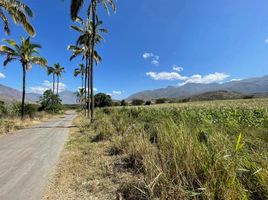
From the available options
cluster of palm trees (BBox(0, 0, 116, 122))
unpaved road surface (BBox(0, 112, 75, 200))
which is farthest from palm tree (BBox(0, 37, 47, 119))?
unpaved road surface (BBox(0, 112, 75, 200))

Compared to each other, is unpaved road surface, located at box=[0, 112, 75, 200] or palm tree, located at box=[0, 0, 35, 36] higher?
palm tree, located at box=[0, 0, 35, 36]

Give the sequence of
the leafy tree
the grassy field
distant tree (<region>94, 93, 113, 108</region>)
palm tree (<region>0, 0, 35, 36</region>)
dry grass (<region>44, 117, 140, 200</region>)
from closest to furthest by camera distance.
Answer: the grassy field
dry grass (<region>44, 117, 140, 200</region>)
palm tree (<region>0, 0, 35, 36</region>)
the leafy tree
distant tree (<region>94, 93, 113, 108</region>)

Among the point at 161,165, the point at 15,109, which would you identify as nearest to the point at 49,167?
the point at 161,165

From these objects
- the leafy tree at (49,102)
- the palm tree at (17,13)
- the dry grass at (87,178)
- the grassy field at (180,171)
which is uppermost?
the palm tree at (17,13)

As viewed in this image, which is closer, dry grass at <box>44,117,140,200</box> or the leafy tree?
dry grass at <box>44,117,140,200</box>

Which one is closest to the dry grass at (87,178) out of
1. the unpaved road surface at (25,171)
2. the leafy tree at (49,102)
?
the unpaved road surface at (25,171)

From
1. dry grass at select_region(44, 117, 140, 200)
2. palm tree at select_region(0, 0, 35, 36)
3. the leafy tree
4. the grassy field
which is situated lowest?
dry grass at select_region(44, 117, 140, 200)

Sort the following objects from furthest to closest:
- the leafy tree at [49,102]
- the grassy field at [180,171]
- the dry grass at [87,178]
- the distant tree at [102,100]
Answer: the distant tree at [102,100], the leafy tree at [49,102], the dry grass at [87,178], the grassy field at [180,171]

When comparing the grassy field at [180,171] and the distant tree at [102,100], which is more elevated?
the distant tree at [102,100]

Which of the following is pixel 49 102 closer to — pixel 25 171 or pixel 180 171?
pixel 25 171

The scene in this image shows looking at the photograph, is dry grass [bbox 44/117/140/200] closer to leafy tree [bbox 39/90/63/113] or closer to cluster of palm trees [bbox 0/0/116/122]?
cluster of palm trees [bbox 0/0/116/122]

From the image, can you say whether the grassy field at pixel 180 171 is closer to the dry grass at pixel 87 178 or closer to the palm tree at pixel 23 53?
the dry grass at pixel 87 178

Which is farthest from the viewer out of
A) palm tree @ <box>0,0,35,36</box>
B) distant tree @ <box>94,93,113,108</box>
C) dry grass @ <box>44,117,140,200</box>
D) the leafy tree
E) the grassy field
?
distant tree @ <box>94,93,113,108</box>

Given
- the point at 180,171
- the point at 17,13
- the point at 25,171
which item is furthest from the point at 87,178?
the point at 17,13
